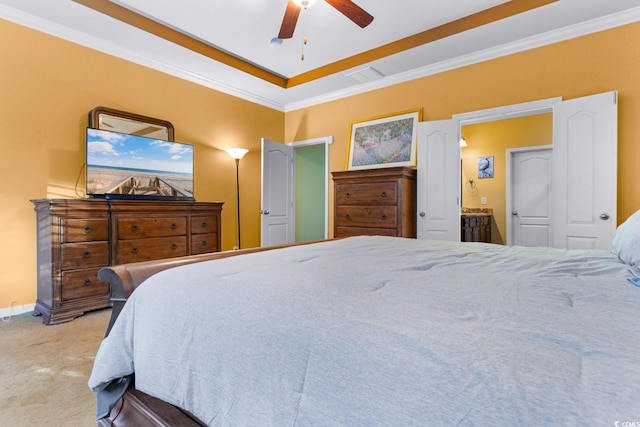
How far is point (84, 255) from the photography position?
9.32 ft

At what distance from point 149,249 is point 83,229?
60 cm

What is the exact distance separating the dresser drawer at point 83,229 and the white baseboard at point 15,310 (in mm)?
852

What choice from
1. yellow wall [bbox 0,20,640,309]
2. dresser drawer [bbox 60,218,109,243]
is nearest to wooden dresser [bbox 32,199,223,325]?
dresser drawer [bbox 60,218,109,243]

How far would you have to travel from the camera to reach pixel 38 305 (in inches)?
112

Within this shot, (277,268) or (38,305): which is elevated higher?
(277,268)

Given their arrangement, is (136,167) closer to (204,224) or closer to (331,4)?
(204,224)

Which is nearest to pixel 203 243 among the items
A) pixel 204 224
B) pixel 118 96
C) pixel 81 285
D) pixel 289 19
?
pixel 204 224

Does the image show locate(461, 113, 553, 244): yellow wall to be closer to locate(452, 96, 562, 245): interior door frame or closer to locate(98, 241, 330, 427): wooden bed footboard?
locate(452, 96, 562, 245): interior door frame

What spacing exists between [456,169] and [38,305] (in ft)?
14.4

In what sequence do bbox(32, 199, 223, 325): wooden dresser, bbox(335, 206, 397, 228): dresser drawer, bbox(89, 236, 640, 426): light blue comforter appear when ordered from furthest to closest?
bbox(335, 206, 397, 228): dresser drawer
bbox(32, 199, 223, 325): wooden dresser
bbox(89, 236, 640, 426): light blue comforter

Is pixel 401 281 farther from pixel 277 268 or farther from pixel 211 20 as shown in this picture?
pixel 211 20

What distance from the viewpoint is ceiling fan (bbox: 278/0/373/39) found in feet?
7.69

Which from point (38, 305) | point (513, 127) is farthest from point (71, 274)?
point (513, 127)

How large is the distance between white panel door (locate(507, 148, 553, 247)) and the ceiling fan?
4.00m
